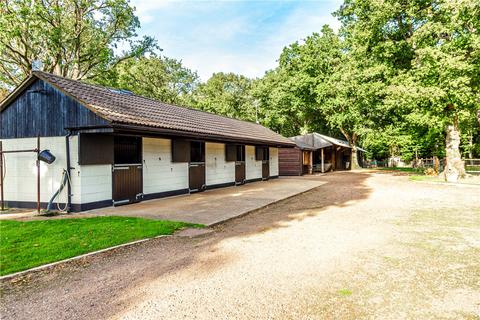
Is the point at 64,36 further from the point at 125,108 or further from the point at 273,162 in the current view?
the point at 273,162

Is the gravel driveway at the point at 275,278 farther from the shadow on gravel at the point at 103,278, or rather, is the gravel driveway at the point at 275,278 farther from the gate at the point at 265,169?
the gate at the point at 265,169

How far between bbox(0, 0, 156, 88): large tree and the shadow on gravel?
19774 millimetres

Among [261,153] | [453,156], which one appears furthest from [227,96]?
[453,156]

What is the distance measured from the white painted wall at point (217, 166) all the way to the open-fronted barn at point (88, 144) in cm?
Result: 185

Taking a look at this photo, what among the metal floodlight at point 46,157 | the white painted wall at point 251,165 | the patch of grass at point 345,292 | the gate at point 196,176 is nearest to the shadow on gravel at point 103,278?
→ the patch of grass at point 345,292

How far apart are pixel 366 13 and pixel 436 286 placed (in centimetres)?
2099

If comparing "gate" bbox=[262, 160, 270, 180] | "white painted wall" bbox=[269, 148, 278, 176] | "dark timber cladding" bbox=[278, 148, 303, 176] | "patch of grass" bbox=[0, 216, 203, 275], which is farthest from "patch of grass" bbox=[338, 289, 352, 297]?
"dark timber cladding" bbox=[278, 148, 303, 176]

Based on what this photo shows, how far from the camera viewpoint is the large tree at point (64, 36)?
18359mm

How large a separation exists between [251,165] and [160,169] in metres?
7.97

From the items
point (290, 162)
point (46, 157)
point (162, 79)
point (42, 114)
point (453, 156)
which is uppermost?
point (162, 79)

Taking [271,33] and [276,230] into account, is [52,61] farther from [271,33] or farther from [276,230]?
[276,230]

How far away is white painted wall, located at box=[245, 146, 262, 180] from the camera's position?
17734 millimetres

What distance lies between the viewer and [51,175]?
358 inches

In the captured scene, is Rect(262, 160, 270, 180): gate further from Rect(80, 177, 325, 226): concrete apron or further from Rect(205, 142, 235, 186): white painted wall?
Rect(80, 177, 325, 226): concrete apron
